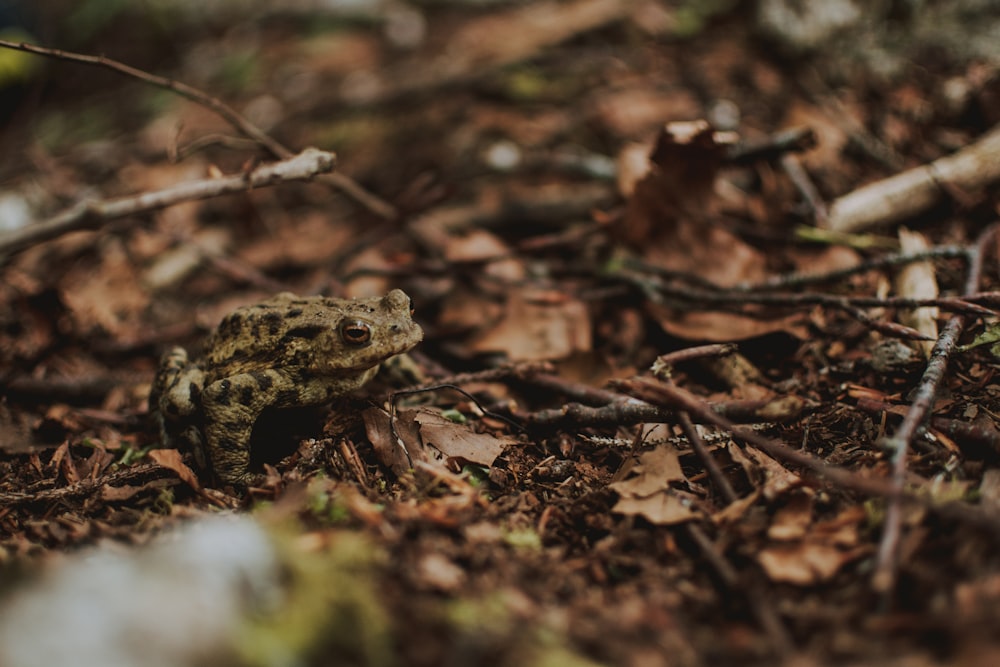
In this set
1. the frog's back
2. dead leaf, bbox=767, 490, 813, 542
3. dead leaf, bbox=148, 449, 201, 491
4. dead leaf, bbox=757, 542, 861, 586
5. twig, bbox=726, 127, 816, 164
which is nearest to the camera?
dead leaf, bbox=757, 542, 861, 586

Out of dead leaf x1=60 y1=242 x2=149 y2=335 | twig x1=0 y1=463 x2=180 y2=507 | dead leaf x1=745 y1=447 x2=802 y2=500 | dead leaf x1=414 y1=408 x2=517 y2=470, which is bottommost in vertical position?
dead leaf x1=60 y1=242 x2=149 y2=335

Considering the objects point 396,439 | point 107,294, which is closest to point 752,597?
point 396,439

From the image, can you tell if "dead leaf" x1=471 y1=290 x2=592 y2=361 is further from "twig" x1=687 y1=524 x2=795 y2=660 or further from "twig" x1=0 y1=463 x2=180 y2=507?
"twig" x1=0 y1=463 x2=180 y2=507

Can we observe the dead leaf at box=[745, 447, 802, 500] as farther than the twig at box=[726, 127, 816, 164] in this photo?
No

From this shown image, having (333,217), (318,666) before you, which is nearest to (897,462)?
(318,666)

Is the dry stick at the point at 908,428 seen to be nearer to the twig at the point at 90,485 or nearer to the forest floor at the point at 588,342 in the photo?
the forest floor at the point at 588,342

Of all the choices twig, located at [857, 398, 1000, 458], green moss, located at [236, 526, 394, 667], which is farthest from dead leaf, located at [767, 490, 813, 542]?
green moss, located at [236, 526, 394, 667]

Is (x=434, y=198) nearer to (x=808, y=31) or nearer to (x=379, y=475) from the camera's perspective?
(x=379, y=475)
